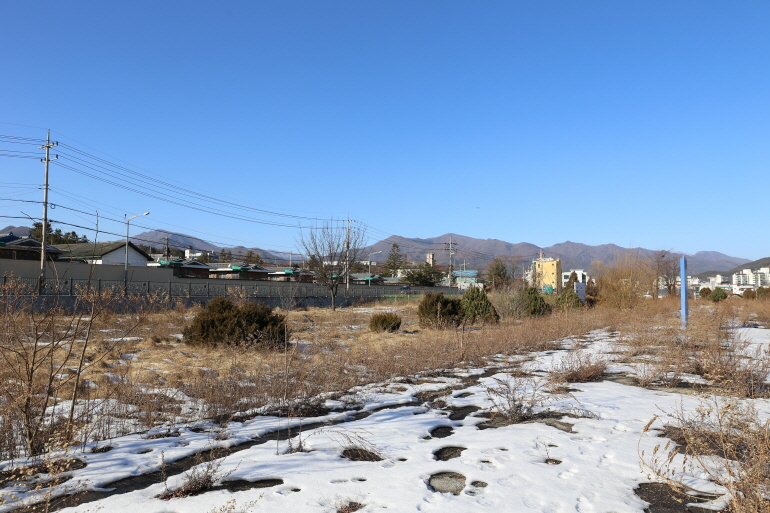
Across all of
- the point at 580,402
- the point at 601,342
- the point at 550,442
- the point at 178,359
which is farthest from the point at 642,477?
the point at 601,342

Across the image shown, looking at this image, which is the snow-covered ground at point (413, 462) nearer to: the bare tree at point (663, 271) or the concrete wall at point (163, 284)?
the concrete wall at point (163, 284)

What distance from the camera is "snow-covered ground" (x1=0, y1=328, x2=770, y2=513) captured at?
3.25m

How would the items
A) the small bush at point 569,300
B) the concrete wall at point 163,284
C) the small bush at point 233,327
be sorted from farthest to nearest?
the concrete wall at point 163,284 → the small bush at point 569,300 → the small bush at point 233,327

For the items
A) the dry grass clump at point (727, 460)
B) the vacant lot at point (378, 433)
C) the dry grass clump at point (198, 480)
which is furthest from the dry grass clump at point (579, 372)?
the dry grass clump at point (198, 480)

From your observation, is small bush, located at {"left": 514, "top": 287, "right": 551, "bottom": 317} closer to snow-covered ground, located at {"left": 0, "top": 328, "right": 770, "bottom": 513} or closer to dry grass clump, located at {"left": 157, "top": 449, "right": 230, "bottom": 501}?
snow-covered ground, located at {"left": 0, "top": 328, "right": 770, "bottom": 513}

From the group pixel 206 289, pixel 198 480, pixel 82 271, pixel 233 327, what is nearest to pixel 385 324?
pixel 233 327

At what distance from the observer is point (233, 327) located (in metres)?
12.0

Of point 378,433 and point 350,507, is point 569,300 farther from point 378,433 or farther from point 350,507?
point 350,507

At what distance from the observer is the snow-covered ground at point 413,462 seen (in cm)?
325

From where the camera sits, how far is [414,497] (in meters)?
3.33

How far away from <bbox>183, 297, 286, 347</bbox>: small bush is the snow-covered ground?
19.7 ft

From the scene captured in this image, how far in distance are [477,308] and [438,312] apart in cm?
214

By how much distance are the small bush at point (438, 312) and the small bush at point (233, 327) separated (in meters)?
6.42

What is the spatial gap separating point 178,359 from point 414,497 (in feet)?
27.1
